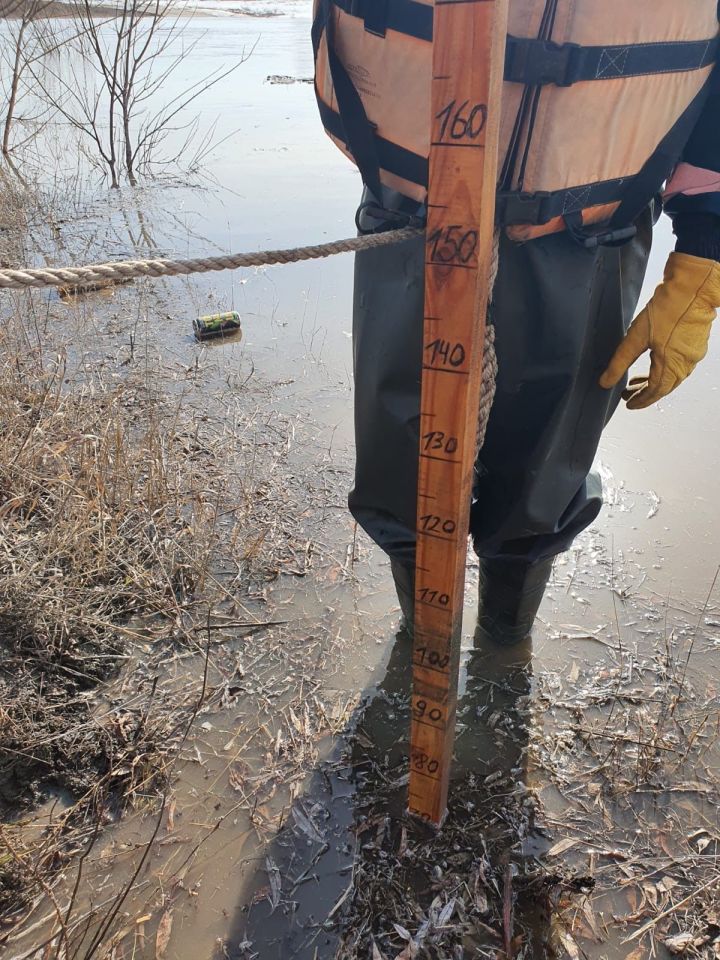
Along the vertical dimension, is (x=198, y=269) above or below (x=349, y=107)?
below

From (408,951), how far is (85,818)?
0.84m

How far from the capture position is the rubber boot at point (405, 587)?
6.64ft

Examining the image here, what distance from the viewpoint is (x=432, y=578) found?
130cm

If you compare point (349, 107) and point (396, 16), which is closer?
point (396, 16)

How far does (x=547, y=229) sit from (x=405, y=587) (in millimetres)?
1132

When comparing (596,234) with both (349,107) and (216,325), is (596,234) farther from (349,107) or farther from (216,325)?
(216,325)

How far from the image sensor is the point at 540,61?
1206 mm

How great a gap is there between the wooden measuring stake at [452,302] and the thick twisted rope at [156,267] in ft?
0.98

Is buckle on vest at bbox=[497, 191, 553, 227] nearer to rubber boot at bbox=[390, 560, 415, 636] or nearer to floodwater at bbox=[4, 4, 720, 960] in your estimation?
rubber boot at bbox=[390, 560, 415, 636]

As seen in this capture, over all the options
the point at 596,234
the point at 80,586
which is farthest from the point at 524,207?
the point at 80,586

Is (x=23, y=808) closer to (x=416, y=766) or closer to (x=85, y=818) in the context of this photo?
(x=85, y=818)

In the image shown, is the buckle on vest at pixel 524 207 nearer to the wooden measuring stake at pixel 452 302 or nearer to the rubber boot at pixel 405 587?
the wooden measuring stake at pixel 452 302

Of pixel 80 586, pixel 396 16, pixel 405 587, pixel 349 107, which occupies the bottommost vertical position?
pixel 80 586

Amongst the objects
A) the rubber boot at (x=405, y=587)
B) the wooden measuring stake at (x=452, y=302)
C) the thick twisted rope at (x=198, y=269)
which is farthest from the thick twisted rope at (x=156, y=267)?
the rubber boot at (x=405, y=587)
